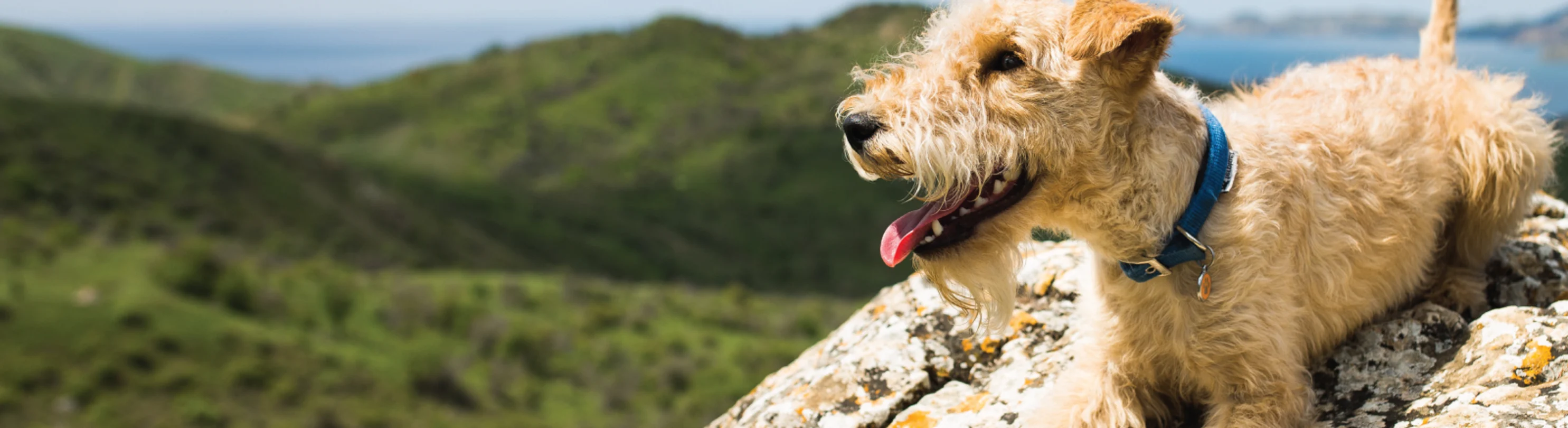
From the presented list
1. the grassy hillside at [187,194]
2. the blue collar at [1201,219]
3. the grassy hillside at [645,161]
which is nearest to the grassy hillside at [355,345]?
the grassy hillside at [187,194]

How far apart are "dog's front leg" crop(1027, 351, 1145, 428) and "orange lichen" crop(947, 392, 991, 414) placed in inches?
16.3

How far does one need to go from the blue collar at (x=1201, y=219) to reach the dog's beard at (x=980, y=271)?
46cm

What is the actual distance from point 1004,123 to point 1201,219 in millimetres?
841

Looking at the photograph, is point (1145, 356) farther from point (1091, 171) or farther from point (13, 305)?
point (13, 305)

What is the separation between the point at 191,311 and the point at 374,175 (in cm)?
7390

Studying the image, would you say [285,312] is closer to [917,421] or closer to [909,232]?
[917,421]

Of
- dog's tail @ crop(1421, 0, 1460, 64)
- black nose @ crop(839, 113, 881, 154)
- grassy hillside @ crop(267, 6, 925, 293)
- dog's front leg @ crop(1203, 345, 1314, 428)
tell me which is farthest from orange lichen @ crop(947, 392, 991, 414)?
grassy hillside @ crop(267, 6, 925, 293)

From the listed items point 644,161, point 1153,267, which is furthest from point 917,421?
point 644,161

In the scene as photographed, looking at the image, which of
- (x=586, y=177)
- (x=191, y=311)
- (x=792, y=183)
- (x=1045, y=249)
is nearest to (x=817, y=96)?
(x=792, y=183)

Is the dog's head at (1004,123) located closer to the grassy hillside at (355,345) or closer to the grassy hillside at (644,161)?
the grassy hillside at (355,345)

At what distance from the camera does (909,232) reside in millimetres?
3674

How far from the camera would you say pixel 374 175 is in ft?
418

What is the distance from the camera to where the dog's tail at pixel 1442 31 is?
546 cm

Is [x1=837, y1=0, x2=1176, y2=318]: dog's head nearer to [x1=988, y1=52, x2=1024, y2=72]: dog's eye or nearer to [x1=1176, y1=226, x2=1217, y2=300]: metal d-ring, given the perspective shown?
[x1=988, y1=52, x2=1024, y2=72]: dog's eye
